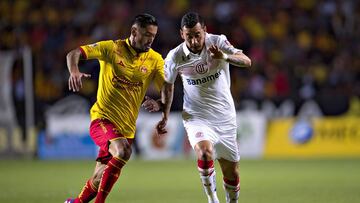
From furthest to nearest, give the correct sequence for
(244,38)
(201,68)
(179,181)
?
(244,38) → (179,181) → (201,68)

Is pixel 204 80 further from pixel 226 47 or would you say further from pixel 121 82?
pixel 121 82

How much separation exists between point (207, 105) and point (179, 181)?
4.93 metres

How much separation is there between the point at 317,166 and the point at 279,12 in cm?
732

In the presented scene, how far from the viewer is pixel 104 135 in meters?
8.29

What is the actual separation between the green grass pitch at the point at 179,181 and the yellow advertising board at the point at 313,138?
125 centimetres

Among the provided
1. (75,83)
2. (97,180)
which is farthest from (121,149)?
(75,83)

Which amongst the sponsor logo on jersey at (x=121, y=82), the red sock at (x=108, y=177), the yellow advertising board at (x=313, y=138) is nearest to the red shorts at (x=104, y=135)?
the red sock at (x=108, y=177)

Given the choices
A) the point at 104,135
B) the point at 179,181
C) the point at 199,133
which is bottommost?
the point at 179,181

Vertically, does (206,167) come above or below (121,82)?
below

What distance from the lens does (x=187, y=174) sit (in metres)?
14.8

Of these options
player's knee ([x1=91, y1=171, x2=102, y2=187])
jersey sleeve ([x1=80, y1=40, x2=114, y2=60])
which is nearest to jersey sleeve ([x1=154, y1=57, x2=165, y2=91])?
jersey sleeve ([x1=80, y1=40, x2=114, y2=60])

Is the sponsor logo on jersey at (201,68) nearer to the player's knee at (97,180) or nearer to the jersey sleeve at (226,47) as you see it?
the jersey sleeve at (226,47)

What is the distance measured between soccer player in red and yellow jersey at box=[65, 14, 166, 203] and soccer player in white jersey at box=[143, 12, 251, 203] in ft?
0.78

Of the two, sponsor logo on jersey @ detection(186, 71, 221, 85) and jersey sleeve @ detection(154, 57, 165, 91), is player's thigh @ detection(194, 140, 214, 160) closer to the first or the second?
sponsor logo on jersey @ detection(186, 71, 221, 85)
